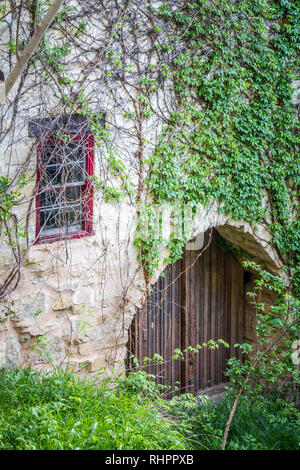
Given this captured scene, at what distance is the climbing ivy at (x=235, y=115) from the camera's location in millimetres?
5188

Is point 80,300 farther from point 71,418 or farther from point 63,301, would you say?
point 71,418

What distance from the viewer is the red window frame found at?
4344 mm

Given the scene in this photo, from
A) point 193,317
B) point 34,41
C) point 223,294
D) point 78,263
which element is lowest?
point 193,317

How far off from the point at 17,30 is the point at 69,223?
5.72ft

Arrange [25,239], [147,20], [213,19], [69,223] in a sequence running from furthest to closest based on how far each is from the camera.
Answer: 1. [213,19]
2. [147,20]
3. [69,223]
4. [25,239]

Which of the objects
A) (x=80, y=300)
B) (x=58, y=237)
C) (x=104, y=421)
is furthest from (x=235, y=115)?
(x=104, y=421)

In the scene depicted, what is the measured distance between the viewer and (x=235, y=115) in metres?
5.75

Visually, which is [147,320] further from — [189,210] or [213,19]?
[213,19]

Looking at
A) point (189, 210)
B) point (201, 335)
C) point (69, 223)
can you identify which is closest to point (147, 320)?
point (201, 335)

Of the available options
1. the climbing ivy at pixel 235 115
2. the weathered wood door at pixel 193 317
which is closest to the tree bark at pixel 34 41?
the climbing ivy at pixel 235 115

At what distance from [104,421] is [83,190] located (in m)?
2.22

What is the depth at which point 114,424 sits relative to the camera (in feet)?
11.3

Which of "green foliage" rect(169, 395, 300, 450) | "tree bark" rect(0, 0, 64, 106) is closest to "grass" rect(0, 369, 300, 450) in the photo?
"green foliage" rect(169, 395, 300, 450)

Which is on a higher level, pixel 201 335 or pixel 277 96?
pixel 277 96
